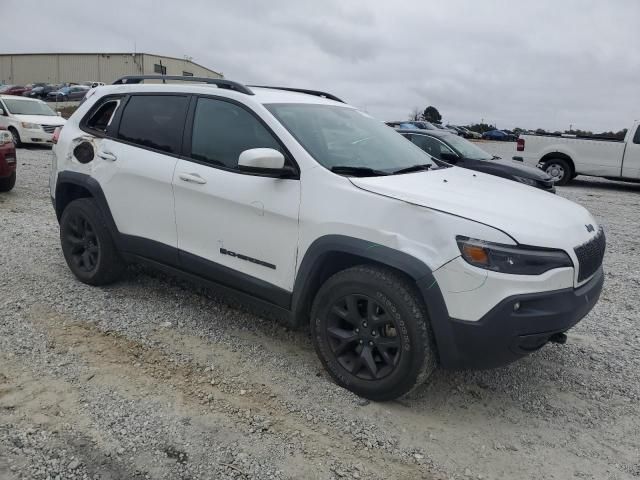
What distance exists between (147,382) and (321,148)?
1838 millimetres

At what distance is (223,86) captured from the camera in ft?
12.9

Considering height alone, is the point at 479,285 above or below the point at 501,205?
below

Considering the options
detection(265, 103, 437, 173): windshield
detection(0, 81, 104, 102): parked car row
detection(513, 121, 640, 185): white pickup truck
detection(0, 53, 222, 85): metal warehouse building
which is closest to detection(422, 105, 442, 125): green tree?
detection(0, 53, 222, 85): metal warehouse building

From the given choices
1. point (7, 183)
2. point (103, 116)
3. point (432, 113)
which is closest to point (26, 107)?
point (7, 183)

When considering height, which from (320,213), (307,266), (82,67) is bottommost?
(307,266)

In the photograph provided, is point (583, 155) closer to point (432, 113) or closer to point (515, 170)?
point (515, 170)

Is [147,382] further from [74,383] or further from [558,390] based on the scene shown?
[558,390]

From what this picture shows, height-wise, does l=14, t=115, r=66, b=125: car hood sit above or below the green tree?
below

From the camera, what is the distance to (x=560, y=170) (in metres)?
14.1

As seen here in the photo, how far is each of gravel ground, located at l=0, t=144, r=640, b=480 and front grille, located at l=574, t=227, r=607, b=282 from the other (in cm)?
87

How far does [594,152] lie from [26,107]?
16103mm

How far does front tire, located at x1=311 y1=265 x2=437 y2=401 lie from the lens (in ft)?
9.54

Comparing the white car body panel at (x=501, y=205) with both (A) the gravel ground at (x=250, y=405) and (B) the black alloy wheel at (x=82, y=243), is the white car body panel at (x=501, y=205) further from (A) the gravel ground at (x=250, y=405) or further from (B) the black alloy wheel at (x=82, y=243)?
(B) the black alloy wheel at (x=82, y=243)

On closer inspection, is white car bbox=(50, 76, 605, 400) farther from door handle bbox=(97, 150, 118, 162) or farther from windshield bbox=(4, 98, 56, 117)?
windshield bbox=(4, 98, 56, 117)
